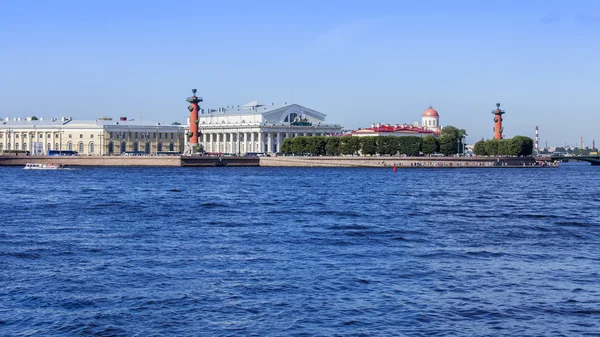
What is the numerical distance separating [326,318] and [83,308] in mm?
2705

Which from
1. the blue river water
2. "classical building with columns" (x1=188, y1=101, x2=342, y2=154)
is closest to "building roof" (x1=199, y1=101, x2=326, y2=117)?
"classical building with columns" (x1=188, y1=101, x2=342, y2=154)

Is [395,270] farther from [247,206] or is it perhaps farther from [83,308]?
[247,206]

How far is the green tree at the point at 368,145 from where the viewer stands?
74625mm

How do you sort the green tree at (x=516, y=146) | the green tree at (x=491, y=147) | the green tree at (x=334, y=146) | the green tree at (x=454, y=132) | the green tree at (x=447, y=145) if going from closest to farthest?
the green tree at (x=334, y=146) → the green tree at (x=447, y=145) → the green tree at (x=516, y=146) → the green tree at (x=491, y=147) → the green tree at (x=454, y=132)

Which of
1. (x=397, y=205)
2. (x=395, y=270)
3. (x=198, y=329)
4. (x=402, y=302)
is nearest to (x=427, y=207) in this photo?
(x=397, y=205)

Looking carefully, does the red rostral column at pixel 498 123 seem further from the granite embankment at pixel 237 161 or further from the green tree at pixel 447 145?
the granite embankment at pixel 237 161

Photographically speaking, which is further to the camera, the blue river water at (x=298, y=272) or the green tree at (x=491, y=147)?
the green tree at (x=491, y=147)

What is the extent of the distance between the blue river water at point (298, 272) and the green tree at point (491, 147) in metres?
54.9

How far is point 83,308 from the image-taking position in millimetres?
10555

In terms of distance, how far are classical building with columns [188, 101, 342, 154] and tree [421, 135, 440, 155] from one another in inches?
591

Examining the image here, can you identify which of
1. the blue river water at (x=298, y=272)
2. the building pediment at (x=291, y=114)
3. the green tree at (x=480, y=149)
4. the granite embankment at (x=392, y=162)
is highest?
the building pediment at (x=291, y=114)

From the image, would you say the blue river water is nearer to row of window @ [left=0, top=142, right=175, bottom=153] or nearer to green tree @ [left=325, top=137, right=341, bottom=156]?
green tree @ [left=325, top=137, right=341, bottom=156]

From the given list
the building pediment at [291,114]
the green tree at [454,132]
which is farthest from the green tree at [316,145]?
the green tree at [454,132]

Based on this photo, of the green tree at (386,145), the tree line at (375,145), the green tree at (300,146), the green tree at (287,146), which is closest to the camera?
the tree line at (375,145)
